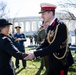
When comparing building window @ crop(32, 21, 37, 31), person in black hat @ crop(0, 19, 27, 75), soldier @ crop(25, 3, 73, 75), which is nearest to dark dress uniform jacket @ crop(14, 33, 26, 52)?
person in black hat @ crop(0, 19, 27, 75)

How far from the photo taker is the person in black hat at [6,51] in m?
4.34

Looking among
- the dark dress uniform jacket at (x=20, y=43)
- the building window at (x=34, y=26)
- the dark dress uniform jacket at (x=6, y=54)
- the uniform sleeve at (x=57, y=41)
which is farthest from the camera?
the building window at (x=34, y=26)

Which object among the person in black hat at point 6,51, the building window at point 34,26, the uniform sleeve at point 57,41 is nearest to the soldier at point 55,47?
the uniform sleeve at point 57,41

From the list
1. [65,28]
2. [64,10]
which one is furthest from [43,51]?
[64,10]

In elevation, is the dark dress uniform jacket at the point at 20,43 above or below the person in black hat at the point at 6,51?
below

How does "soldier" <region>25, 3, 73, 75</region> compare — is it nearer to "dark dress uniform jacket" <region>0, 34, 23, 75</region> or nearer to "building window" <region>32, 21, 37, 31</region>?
"dark dress uniform jacket" <region>0, 34, 23, 75</region>

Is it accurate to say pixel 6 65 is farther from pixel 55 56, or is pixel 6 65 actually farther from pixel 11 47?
pixel 55 56

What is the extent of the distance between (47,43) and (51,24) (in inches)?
13.0

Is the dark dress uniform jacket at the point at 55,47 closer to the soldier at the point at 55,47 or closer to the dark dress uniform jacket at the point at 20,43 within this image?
the soldier at the point at 55,47

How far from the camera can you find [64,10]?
864 inches

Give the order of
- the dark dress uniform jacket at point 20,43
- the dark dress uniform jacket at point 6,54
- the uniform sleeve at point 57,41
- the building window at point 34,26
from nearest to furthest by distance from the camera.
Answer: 1. the uniform sleeve at point 57,41
2. the dark dress uniform jacket at point 6,54
3. the dark dress uniform jacket at point 20,43
4. the building window at point 34,26

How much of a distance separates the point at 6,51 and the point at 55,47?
2.58 feet

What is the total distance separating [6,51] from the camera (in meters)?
4.37

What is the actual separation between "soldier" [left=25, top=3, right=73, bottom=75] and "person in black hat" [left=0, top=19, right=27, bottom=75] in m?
0.27
